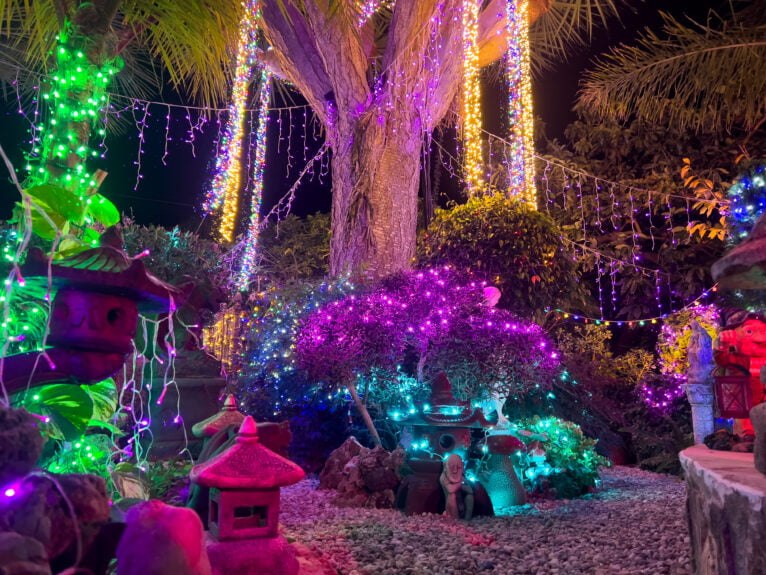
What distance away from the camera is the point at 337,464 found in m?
5.35

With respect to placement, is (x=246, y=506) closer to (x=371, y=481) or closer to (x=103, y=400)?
(x=103, y=400)

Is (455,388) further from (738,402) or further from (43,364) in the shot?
(43,364)

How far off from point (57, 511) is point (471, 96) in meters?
7.91

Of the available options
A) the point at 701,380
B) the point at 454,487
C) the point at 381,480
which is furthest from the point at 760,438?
the point at 701,380

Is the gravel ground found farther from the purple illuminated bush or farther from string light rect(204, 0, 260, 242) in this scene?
string light rect(204, 0, 260, 242)

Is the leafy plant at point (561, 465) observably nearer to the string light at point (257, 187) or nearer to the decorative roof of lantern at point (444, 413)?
the decorative roof of lantern at point (444, 413)

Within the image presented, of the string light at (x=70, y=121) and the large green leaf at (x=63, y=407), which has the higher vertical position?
the string light at (x=70, y=121)

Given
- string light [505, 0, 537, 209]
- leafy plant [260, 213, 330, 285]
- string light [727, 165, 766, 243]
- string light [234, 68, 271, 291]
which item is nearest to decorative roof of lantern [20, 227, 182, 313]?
string light [727, 165, 766, 243]

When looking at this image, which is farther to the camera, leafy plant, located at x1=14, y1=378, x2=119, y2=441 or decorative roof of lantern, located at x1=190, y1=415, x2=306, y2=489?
decorative roof of lantern, located at x1=190, y1=415, x2=306, y2=489

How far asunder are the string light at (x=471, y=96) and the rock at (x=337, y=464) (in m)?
3.94

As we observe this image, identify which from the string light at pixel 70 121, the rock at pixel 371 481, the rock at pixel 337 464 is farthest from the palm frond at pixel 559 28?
the string light at pixel 70 121

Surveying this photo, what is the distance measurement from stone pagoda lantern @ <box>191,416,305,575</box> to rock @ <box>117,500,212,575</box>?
2.48ft

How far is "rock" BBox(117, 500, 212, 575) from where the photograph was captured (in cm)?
135

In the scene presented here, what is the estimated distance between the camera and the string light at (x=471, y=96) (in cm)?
745
